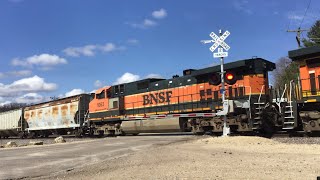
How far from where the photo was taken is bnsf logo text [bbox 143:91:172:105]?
78.5 feet

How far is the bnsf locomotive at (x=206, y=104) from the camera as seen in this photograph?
1708 cm

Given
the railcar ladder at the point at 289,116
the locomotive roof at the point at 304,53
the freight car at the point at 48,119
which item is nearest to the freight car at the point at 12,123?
the freight car at the point at 48,119

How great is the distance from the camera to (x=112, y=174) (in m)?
8.87

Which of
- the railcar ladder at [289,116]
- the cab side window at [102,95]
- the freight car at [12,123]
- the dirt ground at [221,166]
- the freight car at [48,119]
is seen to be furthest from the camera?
the freight car at [12,123]

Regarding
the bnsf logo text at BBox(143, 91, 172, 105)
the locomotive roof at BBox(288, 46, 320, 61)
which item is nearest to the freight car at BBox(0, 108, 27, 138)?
the bnsf logo text at BBox(143, 91, 172, 105)

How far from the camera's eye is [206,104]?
69.5ft

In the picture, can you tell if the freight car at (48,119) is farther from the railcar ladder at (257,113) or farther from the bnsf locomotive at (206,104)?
the railcar ladder at (257,113)

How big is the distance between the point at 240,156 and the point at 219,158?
2.24 feet

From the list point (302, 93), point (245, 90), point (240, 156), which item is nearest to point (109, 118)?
point (245, 90)

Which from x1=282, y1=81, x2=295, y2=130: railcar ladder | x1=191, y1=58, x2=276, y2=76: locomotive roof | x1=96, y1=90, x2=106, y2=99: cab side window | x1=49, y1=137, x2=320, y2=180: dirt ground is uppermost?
x1=191, y1=58, x2=276, y2=76: locomotive roof

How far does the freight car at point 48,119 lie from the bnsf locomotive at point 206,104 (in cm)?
10

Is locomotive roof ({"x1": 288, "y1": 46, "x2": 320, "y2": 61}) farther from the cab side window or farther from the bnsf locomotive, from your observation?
the cab side window

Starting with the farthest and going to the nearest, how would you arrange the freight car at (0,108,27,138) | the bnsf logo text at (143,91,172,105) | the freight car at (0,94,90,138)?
the freight car at (0,108,27,138) → the freight car at (0,94,90,138) → the bnsf logo text at (143,91,172,105)

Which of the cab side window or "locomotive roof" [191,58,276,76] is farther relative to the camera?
the cab side window
